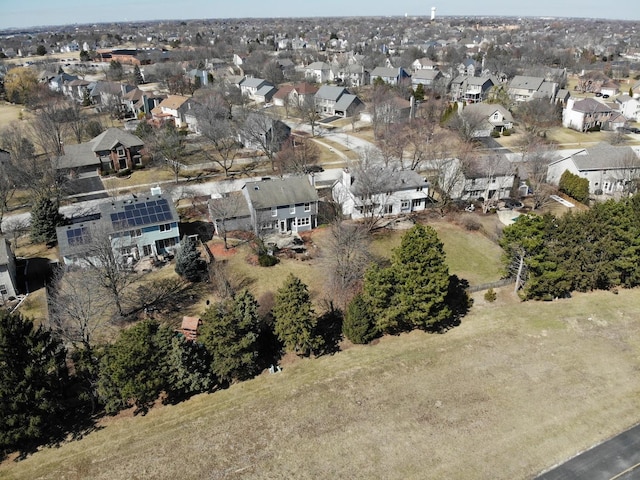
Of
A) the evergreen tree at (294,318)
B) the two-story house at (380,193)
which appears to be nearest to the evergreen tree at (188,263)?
the evergreen tree at (294,318)

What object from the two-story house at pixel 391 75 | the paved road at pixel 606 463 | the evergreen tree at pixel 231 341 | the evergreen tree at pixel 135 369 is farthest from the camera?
the two-story house at pixel 391 75

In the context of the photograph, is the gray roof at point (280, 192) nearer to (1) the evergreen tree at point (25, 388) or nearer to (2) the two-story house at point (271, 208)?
(2) the two-story house at point (271, 208)

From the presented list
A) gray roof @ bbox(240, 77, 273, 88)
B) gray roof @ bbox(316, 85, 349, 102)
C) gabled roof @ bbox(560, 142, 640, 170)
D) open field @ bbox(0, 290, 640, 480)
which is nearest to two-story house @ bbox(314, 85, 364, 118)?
gray roof @ bbox(316, 85, 349, 102)

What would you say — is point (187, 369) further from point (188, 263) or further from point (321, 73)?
point (321, 73)

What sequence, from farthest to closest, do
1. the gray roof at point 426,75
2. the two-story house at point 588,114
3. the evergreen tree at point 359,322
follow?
the gray roof at point 426,75 → the two-story house at point 588,114 → the evergreen tree at point 359,322

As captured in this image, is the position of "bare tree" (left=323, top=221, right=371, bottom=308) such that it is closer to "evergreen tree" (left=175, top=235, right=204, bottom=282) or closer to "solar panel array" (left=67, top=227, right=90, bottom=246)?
"evergreen tree" (left=175, top=235, right=204, bottom=282)

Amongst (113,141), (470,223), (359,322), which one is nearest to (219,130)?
(113,141)
